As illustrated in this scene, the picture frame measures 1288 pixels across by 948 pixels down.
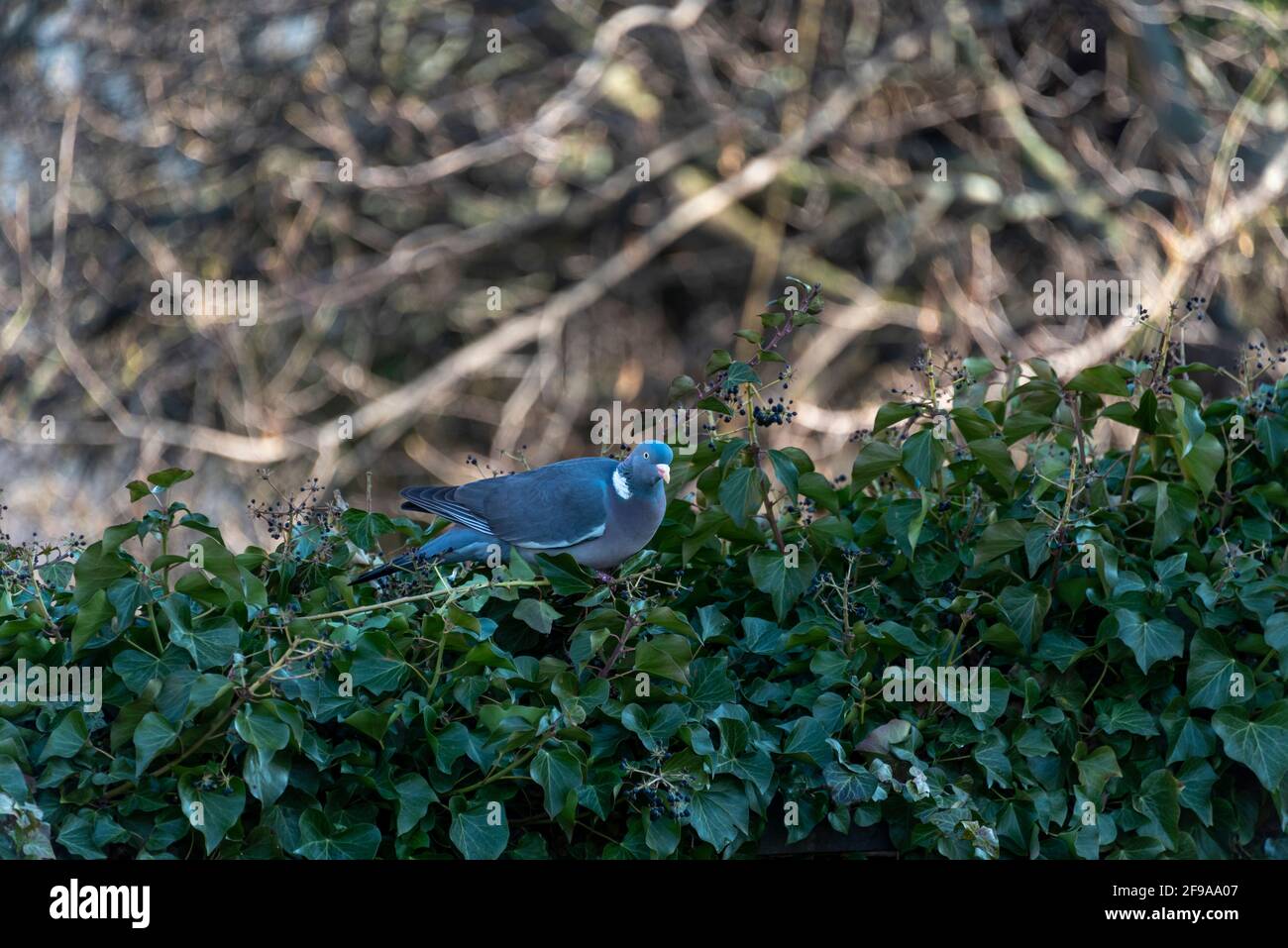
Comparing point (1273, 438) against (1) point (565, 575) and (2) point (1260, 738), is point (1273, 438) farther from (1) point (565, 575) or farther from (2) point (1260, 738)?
(1) point (565, 575)

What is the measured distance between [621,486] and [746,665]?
495mm

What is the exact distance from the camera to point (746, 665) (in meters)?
2.43

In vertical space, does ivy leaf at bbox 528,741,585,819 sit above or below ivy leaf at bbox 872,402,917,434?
below

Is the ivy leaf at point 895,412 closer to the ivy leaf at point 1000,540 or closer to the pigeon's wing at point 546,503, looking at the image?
the ivy leaf at point 1000,540

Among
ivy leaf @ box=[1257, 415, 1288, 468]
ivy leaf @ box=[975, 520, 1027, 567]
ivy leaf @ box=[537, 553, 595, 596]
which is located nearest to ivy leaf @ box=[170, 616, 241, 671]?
ivy leaf @ box=[537, 553, 595, 596]

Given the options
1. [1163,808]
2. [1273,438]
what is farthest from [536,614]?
[1273,438]

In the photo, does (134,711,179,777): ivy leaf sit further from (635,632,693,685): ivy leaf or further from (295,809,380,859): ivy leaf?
(635,632,693,685): ivy leaf

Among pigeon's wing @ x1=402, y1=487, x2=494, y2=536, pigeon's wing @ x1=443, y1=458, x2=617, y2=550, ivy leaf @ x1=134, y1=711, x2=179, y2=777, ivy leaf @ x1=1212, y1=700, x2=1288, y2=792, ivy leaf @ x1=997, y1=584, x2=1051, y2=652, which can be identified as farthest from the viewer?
pigeon's wing @ x1=402, y1=487, x2=494, y2=536

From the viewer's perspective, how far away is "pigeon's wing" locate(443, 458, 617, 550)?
109 inches

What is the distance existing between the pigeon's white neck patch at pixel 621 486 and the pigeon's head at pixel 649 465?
14mm

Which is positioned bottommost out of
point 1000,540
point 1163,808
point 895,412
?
point 1163,808

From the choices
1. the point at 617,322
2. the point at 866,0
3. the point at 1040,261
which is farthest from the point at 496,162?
the point at 1040,261

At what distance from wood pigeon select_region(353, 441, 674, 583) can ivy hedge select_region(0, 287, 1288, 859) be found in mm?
89
